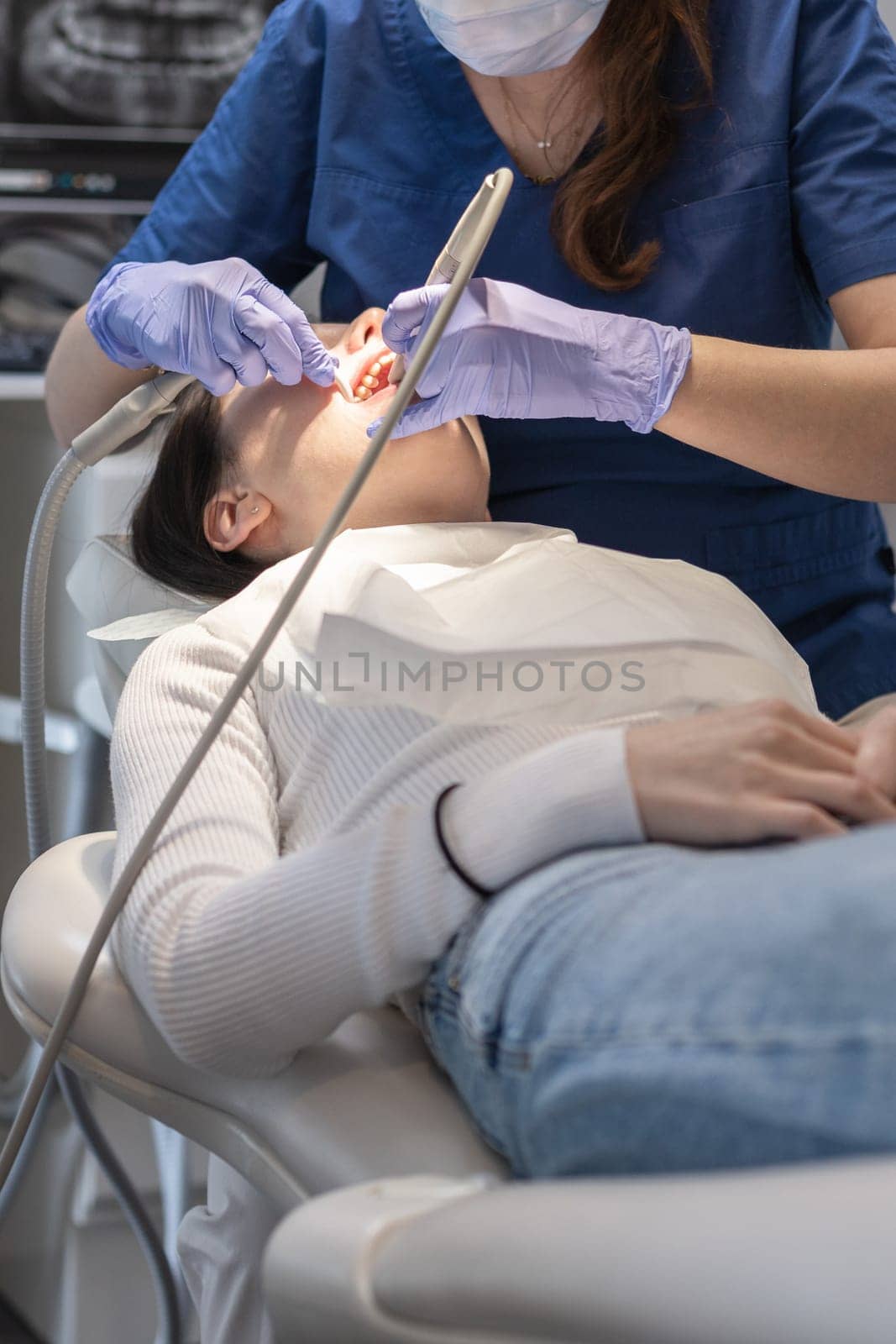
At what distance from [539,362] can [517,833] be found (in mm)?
527

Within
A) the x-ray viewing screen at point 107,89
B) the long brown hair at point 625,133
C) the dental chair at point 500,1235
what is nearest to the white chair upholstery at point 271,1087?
the dental chair at point 500,1235

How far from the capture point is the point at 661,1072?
604 millimetres

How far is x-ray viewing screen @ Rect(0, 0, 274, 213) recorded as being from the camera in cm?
227

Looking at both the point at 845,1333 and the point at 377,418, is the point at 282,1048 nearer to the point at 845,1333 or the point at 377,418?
the point at 845,1333

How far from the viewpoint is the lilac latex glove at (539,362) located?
1101 mm

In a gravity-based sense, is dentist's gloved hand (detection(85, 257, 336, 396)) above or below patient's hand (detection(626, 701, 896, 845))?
above

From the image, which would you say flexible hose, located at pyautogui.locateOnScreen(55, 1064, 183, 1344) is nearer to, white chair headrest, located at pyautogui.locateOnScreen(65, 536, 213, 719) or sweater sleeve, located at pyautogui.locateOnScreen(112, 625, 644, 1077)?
white chair headrest, located at pyautogui.locateOnScreen(65, 536, 213, 719)

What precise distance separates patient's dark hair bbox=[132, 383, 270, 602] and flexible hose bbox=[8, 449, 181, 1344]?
0.13 metres

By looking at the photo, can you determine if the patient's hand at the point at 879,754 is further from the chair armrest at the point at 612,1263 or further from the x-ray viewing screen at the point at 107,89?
the x-ray viewing screen at the point at 107,89

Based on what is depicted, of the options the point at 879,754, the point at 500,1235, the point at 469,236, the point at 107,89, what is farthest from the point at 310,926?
the point at 107,89

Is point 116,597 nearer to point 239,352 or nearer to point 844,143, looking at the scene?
point 239,352

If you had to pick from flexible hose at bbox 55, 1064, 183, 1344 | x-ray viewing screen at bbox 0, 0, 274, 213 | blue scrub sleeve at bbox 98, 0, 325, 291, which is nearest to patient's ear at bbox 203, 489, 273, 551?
blue scrub sleeve at bbox 98, 0, 325, 291

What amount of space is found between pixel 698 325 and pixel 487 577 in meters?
0.46

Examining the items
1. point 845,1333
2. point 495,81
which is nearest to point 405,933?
point 845,1333
